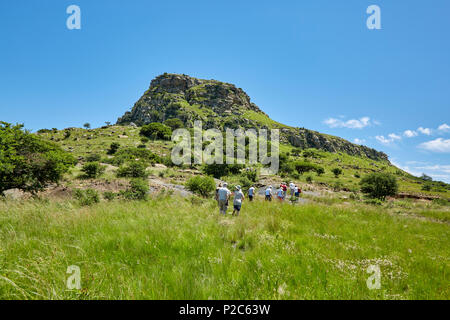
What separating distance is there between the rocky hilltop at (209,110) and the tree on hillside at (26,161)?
115 meters

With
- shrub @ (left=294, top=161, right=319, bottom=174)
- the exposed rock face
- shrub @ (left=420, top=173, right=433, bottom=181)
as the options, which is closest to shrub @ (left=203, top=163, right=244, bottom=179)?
shrub @ (left=294, top=161, right=319, bottom=174)

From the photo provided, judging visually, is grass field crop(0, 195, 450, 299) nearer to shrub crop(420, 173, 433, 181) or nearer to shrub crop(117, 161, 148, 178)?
shrub crop(117, 161, 148, 178)

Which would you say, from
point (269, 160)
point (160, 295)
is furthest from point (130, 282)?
point (269, 160)

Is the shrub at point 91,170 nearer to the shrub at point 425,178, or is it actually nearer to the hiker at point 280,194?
the hiker at point 280,194

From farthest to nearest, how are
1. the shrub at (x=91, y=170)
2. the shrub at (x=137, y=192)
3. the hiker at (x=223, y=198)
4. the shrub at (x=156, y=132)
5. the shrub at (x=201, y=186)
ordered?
1. the shrub at (x=156, y=132)
2. the shrub at (x=91, y=170)
3. the shrub at (x=201, y=186)
4. the shrub at (x=137, y=192)
5. the hiker at (x=223, y=198)

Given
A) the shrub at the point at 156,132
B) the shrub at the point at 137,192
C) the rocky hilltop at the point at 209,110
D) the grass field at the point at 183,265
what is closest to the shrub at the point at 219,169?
the shrub at the point at 137,192

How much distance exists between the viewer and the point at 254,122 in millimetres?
150250

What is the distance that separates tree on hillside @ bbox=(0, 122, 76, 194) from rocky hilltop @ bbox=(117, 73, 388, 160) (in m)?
115

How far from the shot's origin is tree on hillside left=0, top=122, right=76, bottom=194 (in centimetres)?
1162

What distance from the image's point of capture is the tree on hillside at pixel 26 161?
457 inches
